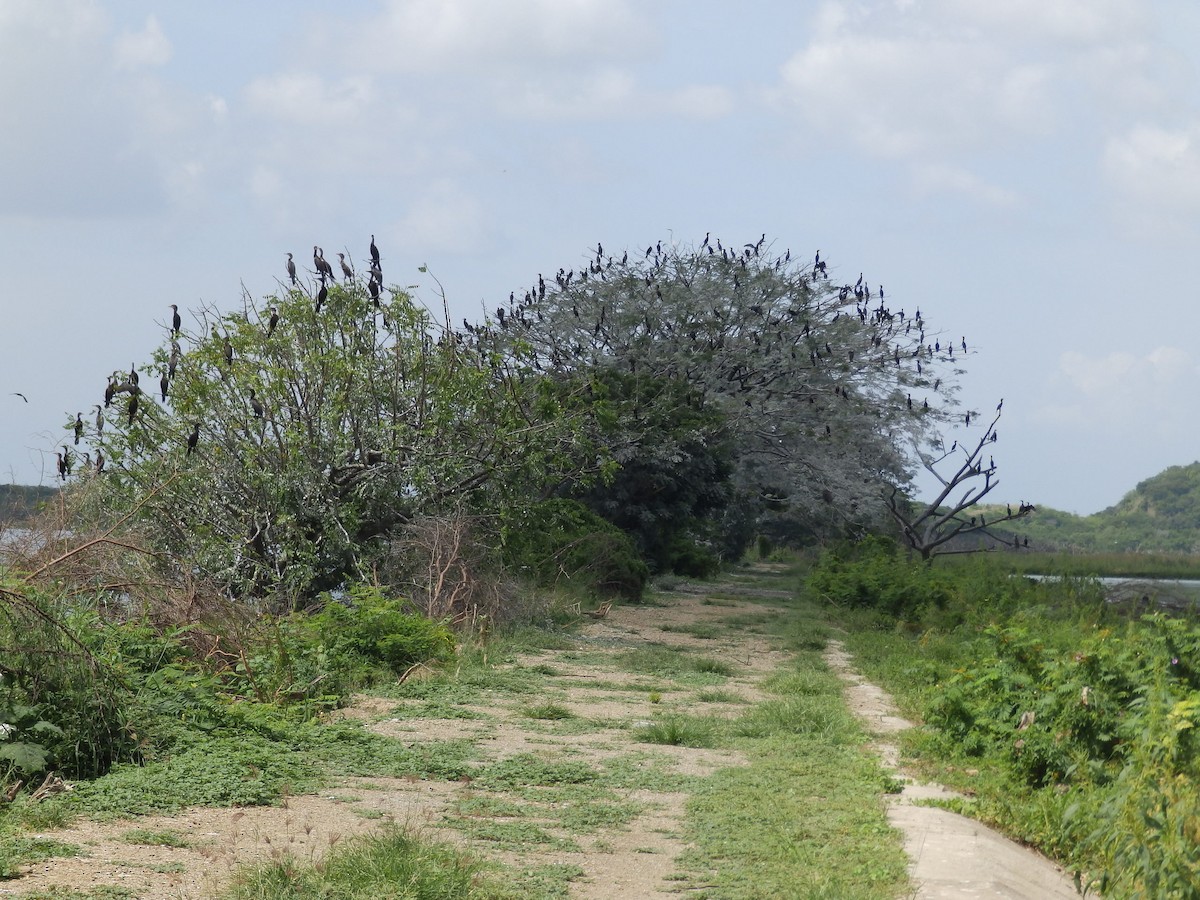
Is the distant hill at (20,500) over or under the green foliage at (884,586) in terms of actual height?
over

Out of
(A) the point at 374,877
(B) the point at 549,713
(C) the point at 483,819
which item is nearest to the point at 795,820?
(C) the point at 483,819

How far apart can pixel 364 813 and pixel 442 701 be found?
337cm

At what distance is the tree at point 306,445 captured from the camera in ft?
47.8

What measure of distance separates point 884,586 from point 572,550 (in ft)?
15.0

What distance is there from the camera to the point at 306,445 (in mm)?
14766

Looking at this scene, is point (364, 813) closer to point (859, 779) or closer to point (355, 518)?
point (859, 779)

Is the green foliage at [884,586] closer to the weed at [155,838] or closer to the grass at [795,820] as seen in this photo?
the grass at [795,820]

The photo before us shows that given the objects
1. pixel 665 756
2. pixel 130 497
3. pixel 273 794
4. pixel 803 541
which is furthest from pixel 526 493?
pixel 803 541

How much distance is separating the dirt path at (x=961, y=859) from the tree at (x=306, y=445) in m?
8.89

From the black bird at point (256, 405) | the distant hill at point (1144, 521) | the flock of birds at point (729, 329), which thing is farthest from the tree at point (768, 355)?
the distant hill at point (1144, 521)

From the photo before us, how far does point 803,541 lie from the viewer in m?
38.9

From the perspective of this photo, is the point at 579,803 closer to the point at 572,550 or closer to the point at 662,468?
the point at 572,550

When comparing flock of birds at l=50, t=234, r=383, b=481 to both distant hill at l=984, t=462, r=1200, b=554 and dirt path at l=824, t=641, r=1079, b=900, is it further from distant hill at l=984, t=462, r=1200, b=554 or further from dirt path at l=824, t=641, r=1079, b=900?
distant hill at l=984, t=462, r=1200, b=554

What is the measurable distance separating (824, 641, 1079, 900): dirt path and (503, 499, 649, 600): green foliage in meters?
9.23
